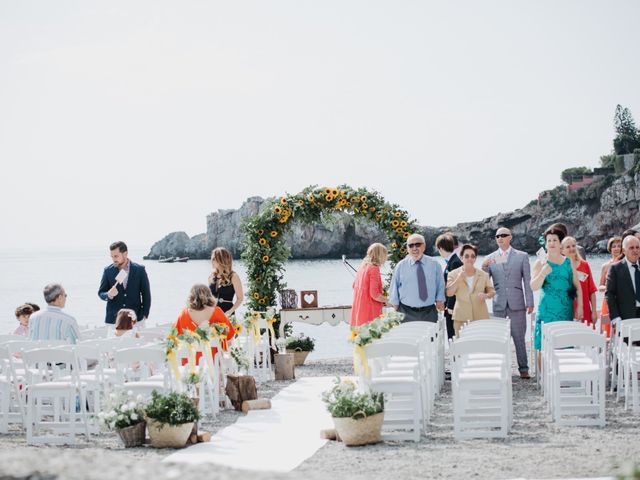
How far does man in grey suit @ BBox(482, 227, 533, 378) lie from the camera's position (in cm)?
1231

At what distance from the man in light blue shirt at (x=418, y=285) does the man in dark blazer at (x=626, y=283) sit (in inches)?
80.8

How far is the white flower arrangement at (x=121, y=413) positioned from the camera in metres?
8.36

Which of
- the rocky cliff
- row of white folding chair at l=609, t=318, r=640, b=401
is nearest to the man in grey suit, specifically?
row of white folding chair at l=609, t=318, r=640, b=401

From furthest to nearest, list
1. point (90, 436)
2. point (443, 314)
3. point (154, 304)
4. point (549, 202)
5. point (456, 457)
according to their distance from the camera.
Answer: point (549, 202) < point (154, 304) < point (443, 314) < point (90, 436) < point (456, 457)

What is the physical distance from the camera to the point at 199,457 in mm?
7902

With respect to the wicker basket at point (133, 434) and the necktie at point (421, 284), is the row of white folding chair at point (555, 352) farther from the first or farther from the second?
the wicker basket at point (133, 434)

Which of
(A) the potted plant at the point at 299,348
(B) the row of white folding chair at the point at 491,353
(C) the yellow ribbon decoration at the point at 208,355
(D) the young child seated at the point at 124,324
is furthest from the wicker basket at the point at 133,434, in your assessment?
(A) the potted plant at the point at 299,348

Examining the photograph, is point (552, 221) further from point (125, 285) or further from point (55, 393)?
point (55, 393)

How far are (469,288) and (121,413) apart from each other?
5345 mm

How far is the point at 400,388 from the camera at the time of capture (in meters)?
8.62

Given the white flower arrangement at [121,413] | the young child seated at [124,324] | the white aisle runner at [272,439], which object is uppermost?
the young child seated at [124,324]

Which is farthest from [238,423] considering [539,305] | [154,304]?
[154,304]

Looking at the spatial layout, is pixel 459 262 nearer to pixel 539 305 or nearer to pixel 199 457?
pixel 539 305

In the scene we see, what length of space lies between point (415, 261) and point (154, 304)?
121 feet
